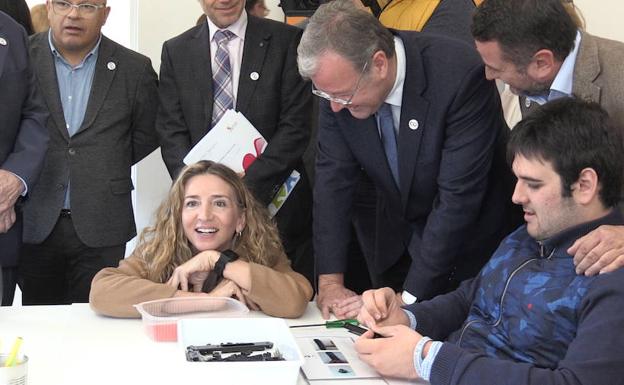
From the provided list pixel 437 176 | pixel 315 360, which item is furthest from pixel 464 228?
pixel 315 360

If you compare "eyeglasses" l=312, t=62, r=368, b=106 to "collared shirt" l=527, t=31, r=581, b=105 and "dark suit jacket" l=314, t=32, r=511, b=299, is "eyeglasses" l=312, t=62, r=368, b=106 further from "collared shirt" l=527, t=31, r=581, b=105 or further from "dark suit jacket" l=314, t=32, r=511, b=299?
"collared shirt" l=527, t=31, r=581, b=105

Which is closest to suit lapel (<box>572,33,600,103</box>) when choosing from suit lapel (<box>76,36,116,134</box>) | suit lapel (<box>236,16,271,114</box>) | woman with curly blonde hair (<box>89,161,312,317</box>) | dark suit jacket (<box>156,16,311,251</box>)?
woman with curly blonde hair (<box>89,161,312,317</box>)

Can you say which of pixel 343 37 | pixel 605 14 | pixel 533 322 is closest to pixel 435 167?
pixel 343 37

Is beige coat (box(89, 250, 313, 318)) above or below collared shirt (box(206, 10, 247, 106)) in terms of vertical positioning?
below

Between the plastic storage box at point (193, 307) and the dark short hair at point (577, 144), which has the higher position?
the dark short hair at point (577, 144)

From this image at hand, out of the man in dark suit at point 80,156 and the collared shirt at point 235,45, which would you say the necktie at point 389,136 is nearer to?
the collared shirt at point 235,45

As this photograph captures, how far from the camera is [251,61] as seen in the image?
3.27 m

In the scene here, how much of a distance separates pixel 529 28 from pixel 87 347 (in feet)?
4.54

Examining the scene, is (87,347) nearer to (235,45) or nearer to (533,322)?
(533,322)

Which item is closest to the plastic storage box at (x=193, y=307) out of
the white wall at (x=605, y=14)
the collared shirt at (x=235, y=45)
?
the collared shirt at (x=235, y=45)

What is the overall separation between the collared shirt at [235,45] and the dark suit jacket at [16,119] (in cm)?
72

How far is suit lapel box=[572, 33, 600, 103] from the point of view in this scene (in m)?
2.17

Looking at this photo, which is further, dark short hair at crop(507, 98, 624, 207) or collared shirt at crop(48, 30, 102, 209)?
collared shirt at crop(48, 30, 102, 209)

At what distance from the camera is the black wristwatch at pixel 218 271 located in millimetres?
2428
